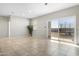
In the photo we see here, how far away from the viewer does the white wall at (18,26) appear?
3.01 metres

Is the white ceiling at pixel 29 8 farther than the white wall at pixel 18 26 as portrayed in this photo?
No

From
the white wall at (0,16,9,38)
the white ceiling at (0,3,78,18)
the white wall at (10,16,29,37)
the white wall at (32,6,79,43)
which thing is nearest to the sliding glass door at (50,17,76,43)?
the white wall at (32,6,79,43)

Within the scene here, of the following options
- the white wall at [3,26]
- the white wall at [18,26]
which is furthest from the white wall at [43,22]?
the white wall at [3,26]

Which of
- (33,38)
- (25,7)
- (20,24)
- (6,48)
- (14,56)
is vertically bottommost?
(14,56)

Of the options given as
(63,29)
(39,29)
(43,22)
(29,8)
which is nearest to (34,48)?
(39,29)

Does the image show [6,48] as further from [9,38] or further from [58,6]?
[58,6]

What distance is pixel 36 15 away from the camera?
3.04 meters

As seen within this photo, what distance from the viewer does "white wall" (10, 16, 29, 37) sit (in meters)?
3.01

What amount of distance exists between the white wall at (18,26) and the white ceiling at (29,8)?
133mm

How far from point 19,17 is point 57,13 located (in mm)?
985

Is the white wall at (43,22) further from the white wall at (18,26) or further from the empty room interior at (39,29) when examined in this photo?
the white wall at (18,26)

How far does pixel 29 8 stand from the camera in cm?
297

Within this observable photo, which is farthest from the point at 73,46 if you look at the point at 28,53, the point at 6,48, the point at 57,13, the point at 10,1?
the point at 10,1

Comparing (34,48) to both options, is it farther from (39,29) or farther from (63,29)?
(63,29)
